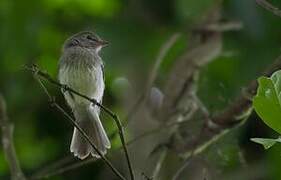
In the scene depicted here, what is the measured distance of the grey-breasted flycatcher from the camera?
13.7 ft

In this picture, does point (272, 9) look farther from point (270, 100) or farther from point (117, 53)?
point (117, 53)

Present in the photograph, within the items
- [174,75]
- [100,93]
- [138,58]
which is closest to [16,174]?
[100,93]

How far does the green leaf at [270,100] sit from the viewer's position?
3209 millimetres

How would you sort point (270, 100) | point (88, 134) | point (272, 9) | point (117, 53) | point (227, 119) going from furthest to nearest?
1. point (117, 53)
2. point (227, 119)
3. point (88, 134)
4. point (272, 9)
5. point (270, 100)

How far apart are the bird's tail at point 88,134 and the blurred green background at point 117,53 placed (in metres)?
1.27

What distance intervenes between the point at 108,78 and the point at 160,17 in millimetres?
573

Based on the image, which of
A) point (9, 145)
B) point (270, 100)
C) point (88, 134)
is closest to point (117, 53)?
point (9, 145)

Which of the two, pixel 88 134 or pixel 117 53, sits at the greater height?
pixel 88 134

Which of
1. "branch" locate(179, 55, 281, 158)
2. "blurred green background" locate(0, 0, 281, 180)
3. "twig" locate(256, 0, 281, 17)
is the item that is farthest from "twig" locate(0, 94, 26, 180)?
"twig" locate(256, 0, 281, 17)

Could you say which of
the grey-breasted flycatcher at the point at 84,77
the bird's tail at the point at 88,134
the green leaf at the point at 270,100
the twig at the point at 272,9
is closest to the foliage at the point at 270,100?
the green leaf at the point at 270,100

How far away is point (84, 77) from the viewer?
4207mm

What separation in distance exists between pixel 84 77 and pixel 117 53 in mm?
1820

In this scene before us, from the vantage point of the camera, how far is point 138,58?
19.9 feet

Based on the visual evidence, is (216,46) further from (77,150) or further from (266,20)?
(77,150)
